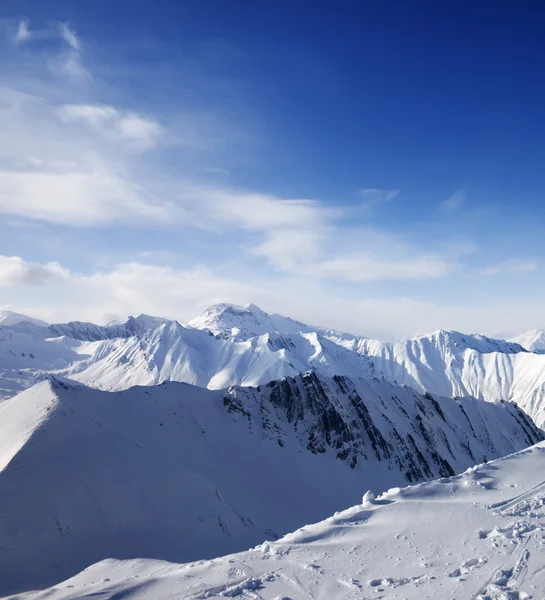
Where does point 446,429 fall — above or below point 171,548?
below

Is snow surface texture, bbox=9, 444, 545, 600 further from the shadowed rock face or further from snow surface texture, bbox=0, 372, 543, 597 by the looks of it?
the shadowed rock face

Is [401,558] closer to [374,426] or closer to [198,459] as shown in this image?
[198,459]

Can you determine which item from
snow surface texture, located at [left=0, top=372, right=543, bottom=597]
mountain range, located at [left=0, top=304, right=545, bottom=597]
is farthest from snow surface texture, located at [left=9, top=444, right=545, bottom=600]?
mountain range, located at [left=0, top=304, right=545, bottom=597]

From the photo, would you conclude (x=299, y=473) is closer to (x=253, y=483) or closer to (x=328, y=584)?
(x=253, y=483)

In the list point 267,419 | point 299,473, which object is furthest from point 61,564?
point 267,419

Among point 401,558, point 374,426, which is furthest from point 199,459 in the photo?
point 401,558

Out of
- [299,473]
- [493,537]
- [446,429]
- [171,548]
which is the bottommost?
[446,429]

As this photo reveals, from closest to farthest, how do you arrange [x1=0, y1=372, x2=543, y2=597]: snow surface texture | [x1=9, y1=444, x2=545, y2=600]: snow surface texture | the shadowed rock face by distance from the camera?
[x1=9, y1=444, x2=545, y2=600]: snow surface texture
[x1=0, y1=372, x2=543, y2=597]: snow surface texture
the shadowed rock face
